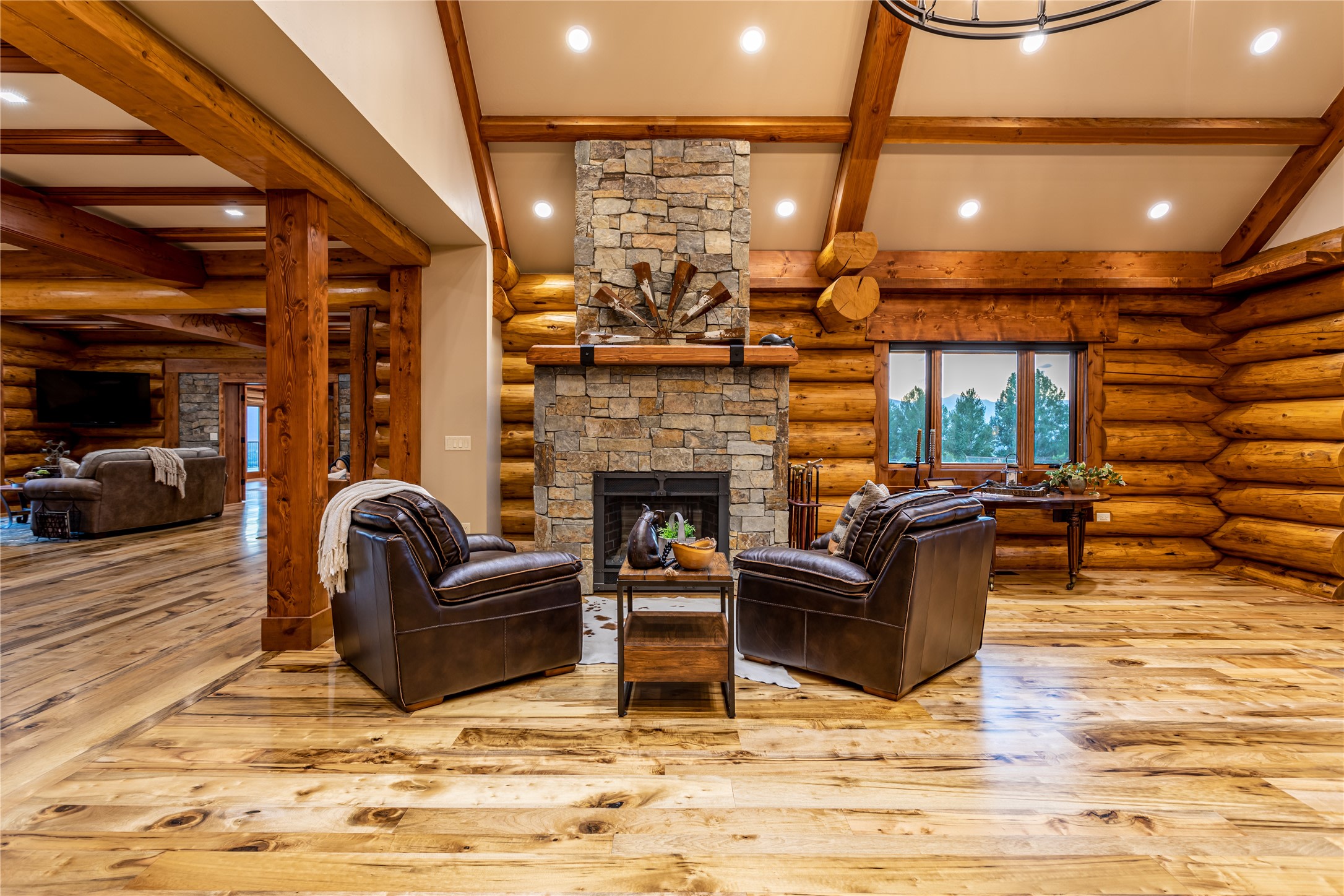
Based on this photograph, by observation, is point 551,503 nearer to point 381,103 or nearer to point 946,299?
point 381,103

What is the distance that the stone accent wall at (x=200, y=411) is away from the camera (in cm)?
1062

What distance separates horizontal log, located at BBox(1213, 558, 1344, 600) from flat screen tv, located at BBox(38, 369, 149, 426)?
1456cm

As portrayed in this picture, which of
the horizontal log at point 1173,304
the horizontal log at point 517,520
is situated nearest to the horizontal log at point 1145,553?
the horizontal log at point 1173,304

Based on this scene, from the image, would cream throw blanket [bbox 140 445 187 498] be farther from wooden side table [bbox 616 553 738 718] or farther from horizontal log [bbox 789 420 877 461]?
horizontal log [bbox 789 420 877 461]

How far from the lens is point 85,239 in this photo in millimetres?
4895

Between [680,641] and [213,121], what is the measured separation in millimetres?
3194

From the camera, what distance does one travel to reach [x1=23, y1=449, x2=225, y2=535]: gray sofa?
6.30 meters

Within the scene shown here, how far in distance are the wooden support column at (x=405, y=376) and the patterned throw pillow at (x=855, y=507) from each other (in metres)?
3.56

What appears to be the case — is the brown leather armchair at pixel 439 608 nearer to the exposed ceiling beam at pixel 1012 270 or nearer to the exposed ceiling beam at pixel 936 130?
the exposed ceiling beam at pixel 936 130

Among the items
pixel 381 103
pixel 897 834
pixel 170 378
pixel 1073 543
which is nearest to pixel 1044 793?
pixel 897 834

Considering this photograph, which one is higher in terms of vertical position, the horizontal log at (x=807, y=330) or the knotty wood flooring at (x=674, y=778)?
the horizontal log at (x=807, y=330)

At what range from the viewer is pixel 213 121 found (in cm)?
256

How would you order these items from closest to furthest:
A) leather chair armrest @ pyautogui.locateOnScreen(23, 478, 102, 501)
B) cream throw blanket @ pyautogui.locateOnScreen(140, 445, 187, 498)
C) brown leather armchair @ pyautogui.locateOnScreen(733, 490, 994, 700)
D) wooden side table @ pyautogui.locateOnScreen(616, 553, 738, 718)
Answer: wooden side table @ pyautogui.locateOnScreen(616, 553, 738, 718) → brown leather armchair @ pyautogui.locateOnScreen(733, 490, 994, 700) → leather chair armrest @ pyautogui.locateOnScreen(23, 478, 102, 501) → cream throw blanket @ pyautogui.locateOnScreen(140, 445, 187, 498)

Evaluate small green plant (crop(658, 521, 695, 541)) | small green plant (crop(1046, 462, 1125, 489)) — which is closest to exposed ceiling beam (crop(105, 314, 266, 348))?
small green plant (crop(658, 521, 695, 541))
